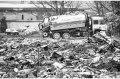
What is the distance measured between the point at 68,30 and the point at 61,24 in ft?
2.97

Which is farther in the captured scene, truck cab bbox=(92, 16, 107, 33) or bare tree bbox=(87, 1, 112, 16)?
bare tree bbox=(87, 1, 112, 16)

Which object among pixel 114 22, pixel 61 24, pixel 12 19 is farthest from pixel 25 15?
pixel 114 22

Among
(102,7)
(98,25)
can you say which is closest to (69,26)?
(98,25)

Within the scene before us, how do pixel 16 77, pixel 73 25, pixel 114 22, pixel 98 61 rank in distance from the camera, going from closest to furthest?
pixel 16 77 → pixel 98 61 → pixel 114 22 → pixel 73 25

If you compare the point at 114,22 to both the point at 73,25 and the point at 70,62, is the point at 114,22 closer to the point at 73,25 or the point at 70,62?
the point at 70,62

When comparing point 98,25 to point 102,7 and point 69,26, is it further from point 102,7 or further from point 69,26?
point 102,7

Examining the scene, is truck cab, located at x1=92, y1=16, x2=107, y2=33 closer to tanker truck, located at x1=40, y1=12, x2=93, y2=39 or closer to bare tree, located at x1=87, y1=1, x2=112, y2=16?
tanker truck, located at x1=40, y1=12, x2=93, y2=39

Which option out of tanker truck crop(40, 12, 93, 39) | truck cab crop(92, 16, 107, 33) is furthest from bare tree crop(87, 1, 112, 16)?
tanker truck crop(40, 12, 93, 39)

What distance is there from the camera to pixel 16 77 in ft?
21.6

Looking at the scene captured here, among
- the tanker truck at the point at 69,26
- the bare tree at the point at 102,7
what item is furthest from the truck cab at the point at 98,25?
the bare tree at the point at 102,7

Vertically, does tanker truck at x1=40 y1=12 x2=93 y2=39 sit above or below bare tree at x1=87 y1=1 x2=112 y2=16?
below

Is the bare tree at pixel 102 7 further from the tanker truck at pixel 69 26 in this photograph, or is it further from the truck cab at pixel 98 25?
the tanker truck at pixel 69 26

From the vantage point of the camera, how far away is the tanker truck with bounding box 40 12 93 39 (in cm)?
2083

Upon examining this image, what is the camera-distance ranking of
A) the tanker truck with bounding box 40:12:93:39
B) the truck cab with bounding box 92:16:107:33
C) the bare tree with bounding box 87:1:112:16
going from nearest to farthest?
1. the tanker truck with bounding box 40:12:93:39
2. the truck cab with bounding box 92:16:107:33
3. the bare tree with bounding box 87:1:112:16
